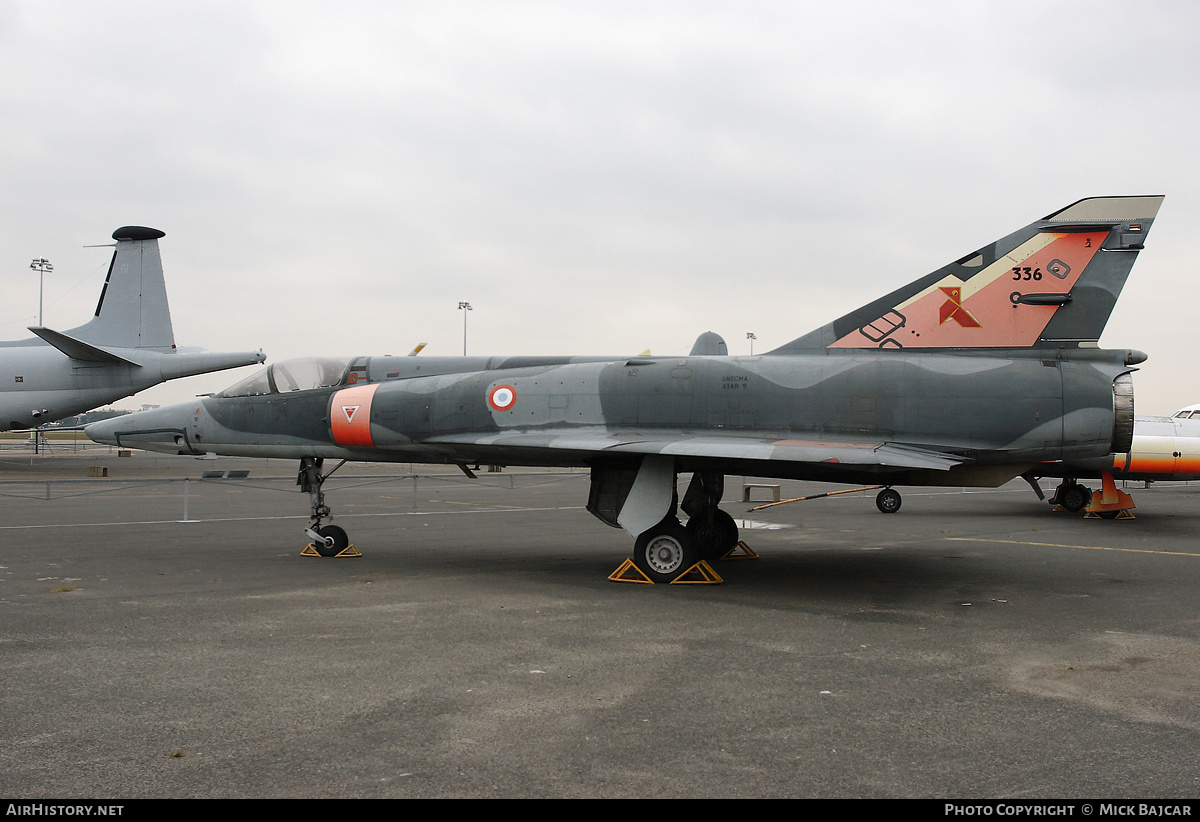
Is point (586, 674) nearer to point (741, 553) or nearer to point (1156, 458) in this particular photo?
point (741, 553)

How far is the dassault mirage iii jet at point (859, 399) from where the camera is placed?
9.35 meters

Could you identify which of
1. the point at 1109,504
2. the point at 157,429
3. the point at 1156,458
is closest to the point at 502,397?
the point at 157,429

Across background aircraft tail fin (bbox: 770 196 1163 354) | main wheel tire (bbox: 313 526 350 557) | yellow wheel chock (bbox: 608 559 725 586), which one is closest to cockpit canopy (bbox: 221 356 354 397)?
main wheel tire (bbox: 313 526 350 557)

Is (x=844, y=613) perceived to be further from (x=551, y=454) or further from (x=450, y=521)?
A: (x=450, y=521)

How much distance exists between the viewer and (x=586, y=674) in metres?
6.03

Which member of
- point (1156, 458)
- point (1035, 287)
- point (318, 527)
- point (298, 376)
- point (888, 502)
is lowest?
point (888, 502)

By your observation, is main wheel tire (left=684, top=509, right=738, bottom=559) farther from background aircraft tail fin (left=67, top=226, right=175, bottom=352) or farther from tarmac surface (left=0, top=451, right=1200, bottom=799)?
background aircraft tail fin (left=67, top=226, right=175, bottom=352)

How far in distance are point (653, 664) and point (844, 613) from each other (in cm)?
282

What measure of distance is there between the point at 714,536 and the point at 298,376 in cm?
635

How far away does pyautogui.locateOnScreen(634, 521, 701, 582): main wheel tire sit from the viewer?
32.6ft

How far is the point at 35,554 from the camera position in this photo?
12047 millimetres

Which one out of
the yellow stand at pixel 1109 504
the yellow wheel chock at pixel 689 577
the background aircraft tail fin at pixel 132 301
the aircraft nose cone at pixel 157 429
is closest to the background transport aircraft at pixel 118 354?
the background aircraft tail fin at pixel 132 301
